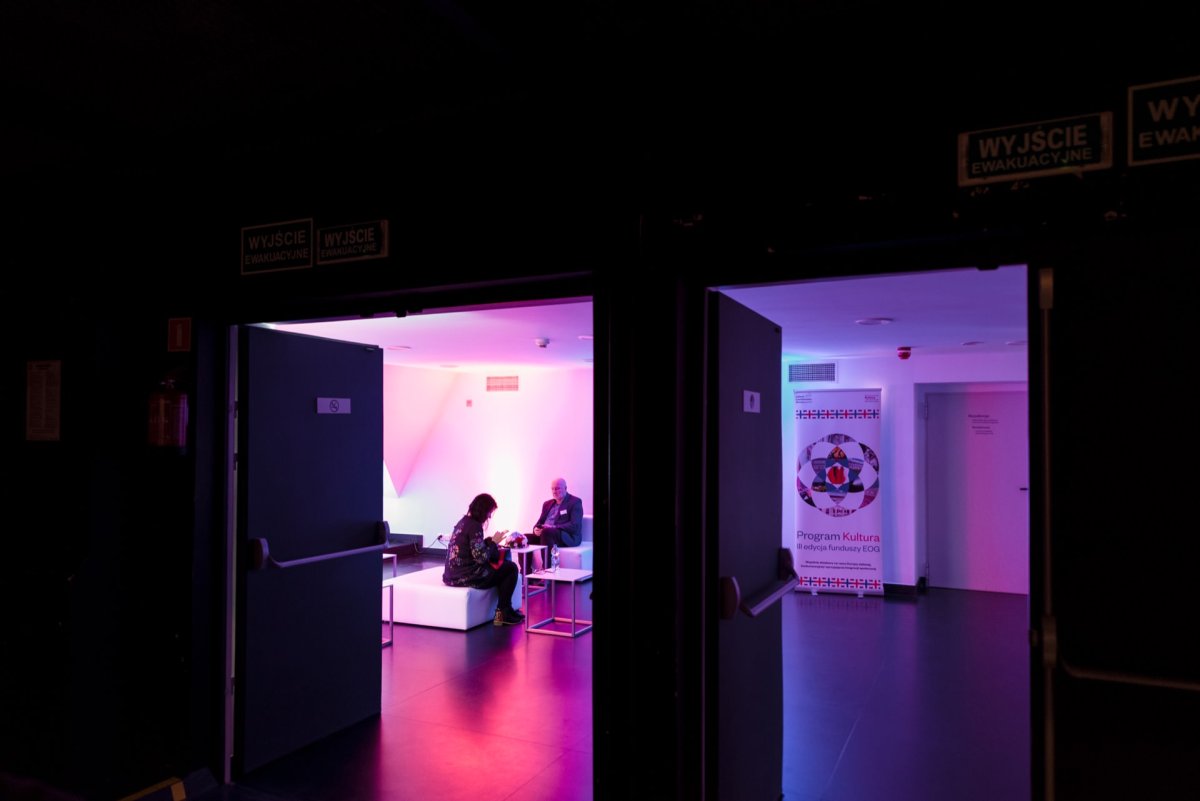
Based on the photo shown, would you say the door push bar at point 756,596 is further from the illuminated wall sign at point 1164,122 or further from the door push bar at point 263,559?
the door push bar at point 263,559

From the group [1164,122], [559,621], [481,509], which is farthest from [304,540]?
[1164,122]

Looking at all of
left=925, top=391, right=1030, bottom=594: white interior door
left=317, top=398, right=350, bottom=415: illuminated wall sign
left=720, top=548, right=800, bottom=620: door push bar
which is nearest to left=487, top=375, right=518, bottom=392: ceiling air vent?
left=925, top=391, right=1030, bottom=594: white interior door

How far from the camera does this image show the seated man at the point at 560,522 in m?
8.55

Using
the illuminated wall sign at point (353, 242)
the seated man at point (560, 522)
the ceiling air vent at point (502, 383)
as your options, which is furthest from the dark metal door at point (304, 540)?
the ceiling air vent at point (502, 383)

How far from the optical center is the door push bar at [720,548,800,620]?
2428mm

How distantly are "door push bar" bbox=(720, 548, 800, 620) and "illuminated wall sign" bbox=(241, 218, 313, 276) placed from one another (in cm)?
200

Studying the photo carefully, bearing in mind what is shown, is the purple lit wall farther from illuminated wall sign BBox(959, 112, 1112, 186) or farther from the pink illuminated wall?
illuminated wall sign BBox(959, 112, 1112, 186)

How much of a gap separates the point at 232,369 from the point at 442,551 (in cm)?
771

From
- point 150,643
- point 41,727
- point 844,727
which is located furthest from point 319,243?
point 844,727

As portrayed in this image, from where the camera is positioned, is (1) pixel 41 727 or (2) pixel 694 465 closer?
(2) pixel 694 465

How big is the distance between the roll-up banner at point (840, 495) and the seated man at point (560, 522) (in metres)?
2.49

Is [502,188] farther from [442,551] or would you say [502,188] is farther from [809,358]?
[442,551]

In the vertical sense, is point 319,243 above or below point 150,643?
above

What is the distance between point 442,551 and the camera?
10672 mm
